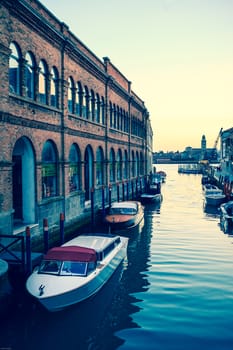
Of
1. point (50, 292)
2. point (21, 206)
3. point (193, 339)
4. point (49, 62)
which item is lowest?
point (193, 339)

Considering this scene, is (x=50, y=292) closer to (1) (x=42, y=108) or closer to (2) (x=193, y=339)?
(2) (x=193, y=339)

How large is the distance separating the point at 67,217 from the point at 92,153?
7.49 meters

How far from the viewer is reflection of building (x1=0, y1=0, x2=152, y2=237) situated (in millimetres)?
15055

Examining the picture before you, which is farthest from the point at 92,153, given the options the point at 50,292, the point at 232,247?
the point at 50,292

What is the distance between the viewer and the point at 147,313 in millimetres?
10836

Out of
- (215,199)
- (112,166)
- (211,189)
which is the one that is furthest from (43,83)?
(211,189)

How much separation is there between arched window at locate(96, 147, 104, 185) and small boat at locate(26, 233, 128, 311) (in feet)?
51.7

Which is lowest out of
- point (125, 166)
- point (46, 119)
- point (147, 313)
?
point (147, 313)

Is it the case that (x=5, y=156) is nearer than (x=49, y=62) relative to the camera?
Yes

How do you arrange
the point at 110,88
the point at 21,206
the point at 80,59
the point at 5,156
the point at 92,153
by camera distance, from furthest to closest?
the point at 110,88 → the point at 92,153 → the point at 80,59 → the point at 21,206 → the point at 5,156

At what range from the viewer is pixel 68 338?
9258 millimetres

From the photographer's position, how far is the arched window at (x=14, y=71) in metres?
15.8

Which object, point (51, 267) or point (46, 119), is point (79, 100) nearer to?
point (46, 119)

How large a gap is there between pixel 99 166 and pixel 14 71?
14.2 meters
